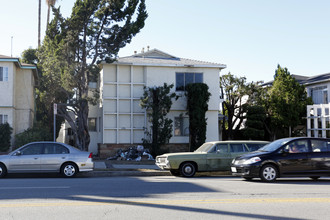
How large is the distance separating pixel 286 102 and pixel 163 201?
23.8m

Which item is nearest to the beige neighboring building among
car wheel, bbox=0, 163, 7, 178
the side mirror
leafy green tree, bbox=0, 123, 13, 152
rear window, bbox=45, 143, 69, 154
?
leafy green tree, bbox=0, 123, 13, 152

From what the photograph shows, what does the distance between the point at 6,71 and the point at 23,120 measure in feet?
11.6

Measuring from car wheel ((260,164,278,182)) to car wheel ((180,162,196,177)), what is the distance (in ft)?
10.5

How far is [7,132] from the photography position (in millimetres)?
22625

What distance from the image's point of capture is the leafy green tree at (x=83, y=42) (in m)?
23.1

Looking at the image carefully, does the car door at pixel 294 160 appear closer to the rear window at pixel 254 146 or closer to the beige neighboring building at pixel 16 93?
the rear window at pixel 254 146

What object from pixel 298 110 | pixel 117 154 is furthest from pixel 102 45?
pixel 298 110

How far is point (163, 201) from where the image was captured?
29.8ft

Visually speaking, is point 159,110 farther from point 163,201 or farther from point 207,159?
point 163,201

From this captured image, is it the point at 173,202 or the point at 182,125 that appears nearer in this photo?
the point at 173,202

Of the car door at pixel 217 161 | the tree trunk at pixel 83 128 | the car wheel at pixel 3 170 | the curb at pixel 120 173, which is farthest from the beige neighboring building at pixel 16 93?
the car door at pixel 217 161

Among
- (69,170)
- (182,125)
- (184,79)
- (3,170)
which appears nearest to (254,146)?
(69,170)

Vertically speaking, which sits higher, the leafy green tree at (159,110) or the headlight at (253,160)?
the leafy green tree at (159,110)

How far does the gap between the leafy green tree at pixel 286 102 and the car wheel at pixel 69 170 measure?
19.6 m
